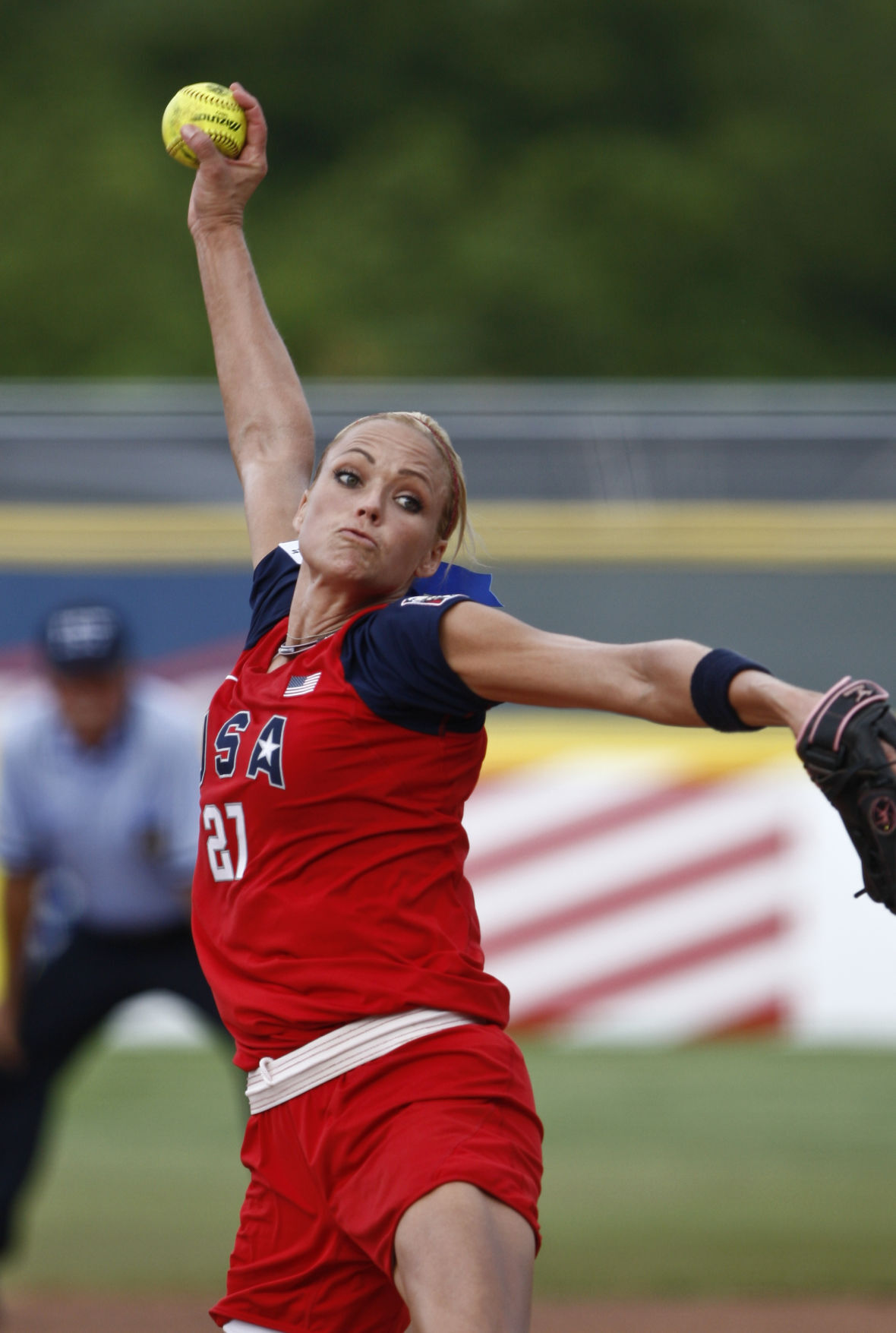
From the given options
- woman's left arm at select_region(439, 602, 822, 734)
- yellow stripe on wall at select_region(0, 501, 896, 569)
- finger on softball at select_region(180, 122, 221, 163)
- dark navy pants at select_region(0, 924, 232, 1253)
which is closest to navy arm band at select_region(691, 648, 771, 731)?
woman's left arm at select_region(439, 602, 822, 734)

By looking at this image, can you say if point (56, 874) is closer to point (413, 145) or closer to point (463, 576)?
point (463, 576)

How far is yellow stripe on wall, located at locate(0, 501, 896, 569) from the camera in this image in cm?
1027

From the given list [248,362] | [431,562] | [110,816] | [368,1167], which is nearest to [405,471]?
[431,562]

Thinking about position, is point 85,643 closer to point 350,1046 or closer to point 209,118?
point 209,118

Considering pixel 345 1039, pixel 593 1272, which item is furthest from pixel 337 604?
pixel 593 1272

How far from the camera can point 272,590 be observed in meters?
3.30

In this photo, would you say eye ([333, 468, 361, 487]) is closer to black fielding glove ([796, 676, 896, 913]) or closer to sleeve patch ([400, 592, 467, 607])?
sleeve patch ([400, 592, 467, 607])

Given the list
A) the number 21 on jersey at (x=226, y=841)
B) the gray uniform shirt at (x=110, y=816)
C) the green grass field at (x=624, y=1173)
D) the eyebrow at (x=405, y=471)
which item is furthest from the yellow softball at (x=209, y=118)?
the green grass field at (x=624, y=1173)

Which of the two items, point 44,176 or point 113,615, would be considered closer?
point 113,615

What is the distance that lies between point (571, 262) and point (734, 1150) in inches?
645

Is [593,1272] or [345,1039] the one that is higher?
[345,1039]

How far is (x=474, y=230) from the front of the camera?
2208 cm

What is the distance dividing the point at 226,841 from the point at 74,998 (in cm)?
291

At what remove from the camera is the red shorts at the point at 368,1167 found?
264 centimetres
